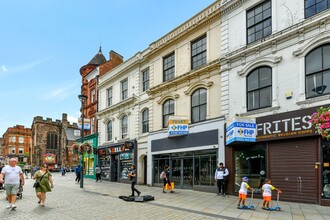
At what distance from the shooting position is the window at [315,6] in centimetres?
1222

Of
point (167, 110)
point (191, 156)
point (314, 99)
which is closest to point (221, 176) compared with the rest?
point (191, 156)

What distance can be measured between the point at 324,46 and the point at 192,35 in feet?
28.7

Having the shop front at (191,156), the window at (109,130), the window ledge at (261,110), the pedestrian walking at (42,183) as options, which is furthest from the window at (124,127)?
the pedestrian walking at (42,183)

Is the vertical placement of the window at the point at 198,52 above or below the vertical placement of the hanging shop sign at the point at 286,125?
above

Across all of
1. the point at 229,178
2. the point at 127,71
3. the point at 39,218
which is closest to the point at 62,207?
the point at 39,218

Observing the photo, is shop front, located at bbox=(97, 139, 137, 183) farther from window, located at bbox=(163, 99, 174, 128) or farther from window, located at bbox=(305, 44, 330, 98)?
window, located at bbox=(305, 44, 330, 98)

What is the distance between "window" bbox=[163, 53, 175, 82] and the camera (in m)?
21.0

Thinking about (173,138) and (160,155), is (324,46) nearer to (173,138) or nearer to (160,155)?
(173,138)

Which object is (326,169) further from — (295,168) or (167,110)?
(167,110)

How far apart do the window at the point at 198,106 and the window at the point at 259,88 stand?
11.5 ft

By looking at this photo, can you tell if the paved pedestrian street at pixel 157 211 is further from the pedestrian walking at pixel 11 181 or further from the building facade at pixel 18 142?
the building facade at pixel 18 142

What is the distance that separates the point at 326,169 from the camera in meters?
11.5

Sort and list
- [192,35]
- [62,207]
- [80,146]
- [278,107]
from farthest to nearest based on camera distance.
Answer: [80,146], [192,35], [278,107], [62,207]

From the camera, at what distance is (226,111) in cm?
1609
